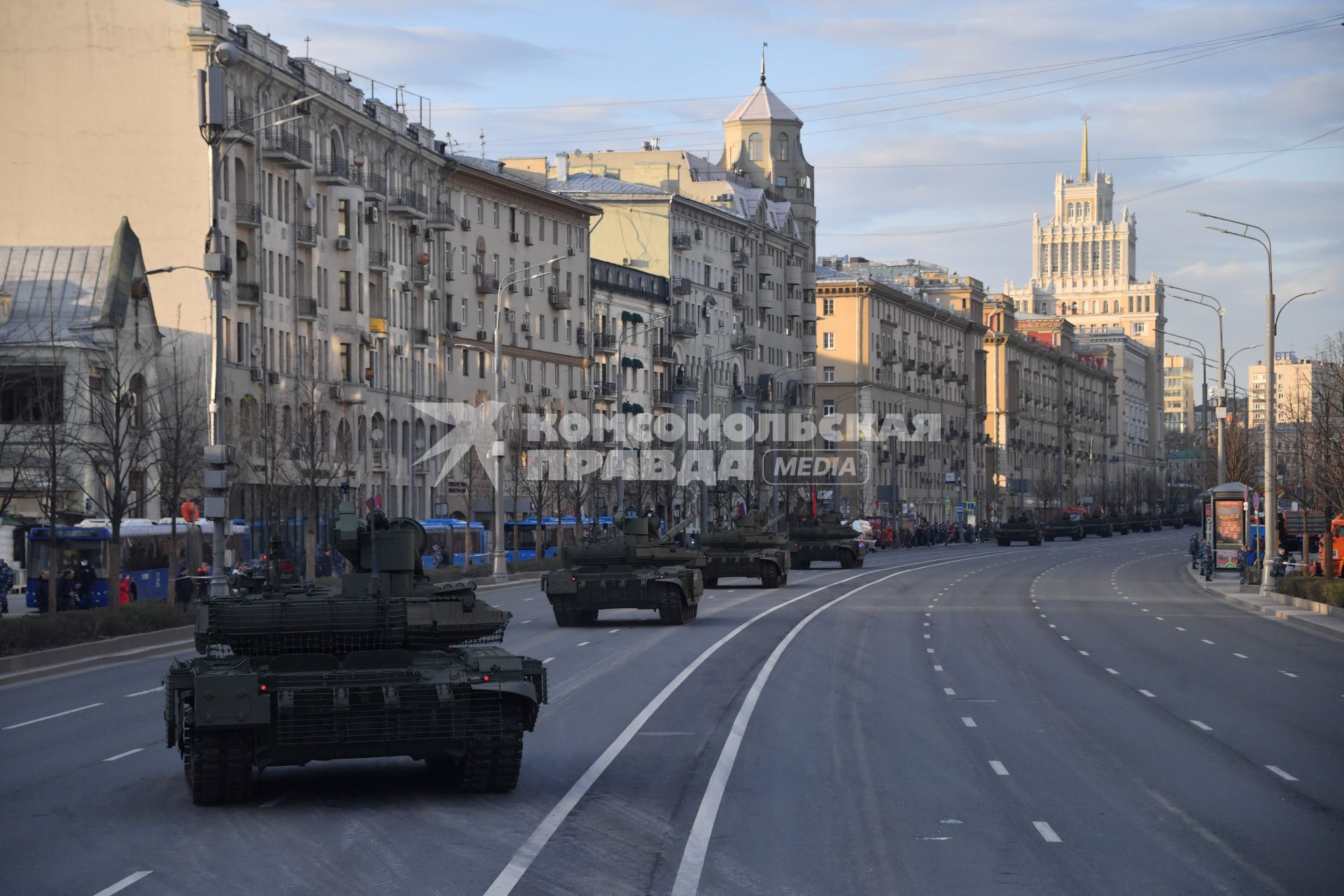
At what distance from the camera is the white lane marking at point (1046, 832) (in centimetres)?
1259

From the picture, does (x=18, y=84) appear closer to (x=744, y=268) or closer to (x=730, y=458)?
(x=730, y=458)

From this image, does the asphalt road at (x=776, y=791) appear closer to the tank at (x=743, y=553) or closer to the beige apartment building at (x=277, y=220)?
the tank at (x=743, y=553)

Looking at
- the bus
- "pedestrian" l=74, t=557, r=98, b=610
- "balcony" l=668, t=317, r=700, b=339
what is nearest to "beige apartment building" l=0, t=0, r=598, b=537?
the bus

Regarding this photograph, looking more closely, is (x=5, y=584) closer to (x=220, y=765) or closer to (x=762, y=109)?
(x=220, y=765)

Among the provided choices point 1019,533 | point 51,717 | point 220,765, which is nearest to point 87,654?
point 51,717

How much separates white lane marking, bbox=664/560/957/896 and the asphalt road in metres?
0.04

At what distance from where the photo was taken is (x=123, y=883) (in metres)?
11.2

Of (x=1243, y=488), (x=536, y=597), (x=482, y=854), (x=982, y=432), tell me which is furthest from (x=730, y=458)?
(x=482, y=854)

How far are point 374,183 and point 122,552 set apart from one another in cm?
2785

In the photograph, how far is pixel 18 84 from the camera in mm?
58750

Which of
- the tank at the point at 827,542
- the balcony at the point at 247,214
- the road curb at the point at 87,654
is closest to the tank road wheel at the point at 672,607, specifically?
the road curb at the point at 87,654

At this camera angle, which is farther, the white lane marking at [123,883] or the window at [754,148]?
the window at [754,148]

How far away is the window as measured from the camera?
398 feet

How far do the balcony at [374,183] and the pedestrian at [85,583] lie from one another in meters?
31.9
